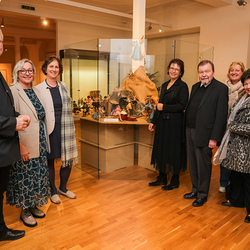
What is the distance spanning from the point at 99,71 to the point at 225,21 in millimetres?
3989

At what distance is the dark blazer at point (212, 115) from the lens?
8.70 feet

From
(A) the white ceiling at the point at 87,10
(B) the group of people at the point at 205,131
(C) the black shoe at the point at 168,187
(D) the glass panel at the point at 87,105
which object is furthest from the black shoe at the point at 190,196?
(A) the white ceiling at the point at 87,10

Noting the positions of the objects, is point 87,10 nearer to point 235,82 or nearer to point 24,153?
point 235,82

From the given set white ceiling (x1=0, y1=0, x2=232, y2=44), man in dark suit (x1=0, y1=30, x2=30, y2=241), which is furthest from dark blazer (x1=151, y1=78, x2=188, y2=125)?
white ceiling (x1=0, y1=0, x2=232, y2=44)

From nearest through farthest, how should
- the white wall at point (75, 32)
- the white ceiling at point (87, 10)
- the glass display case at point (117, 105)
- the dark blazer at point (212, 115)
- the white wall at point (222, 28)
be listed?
Result: the dark blazer at point (212, 115), the glass display case at point (117, 105), the white wall at point (222, 28), the white ceiling at point (87, 10), the white wall at point (75, 32)

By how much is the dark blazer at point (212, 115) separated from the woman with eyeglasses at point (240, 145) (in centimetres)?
10

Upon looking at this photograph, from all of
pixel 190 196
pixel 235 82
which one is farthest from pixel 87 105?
pixel 235 82

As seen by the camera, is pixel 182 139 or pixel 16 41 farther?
pixel 16 41

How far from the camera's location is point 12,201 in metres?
2.36

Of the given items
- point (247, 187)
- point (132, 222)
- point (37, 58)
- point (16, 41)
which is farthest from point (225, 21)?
point (37, 58)

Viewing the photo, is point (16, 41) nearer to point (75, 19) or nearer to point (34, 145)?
point (75, 19)

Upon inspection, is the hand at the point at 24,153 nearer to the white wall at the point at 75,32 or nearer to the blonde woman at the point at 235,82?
the blonde woman at the point at 235,82

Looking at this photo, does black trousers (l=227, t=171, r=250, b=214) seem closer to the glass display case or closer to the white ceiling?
the glass display case

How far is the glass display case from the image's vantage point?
139 inches
